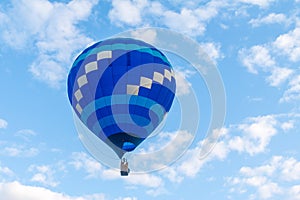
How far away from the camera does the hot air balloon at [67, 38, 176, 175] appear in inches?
1313

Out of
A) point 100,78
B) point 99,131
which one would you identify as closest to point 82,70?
point 100,78

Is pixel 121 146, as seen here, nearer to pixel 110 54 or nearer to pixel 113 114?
pixel 113 114

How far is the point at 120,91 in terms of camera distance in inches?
1315

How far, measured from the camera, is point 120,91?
33406 mm

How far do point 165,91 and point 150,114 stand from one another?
1.86 m

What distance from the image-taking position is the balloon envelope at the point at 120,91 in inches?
1313

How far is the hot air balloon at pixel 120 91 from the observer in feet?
109

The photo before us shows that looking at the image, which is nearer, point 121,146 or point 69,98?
point 121,146

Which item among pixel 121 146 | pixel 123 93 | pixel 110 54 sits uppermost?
pixel 110 54

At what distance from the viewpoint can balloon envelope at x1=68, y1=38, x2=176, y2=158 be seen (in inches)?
1313

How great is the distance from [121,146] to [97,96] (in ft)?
10.8

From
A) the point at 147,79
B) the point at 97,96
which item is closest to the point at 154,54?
the point at 147,79

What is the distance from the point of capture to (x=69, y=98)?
35438mm

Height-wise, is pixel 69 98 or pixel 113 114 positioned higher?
pixel 69 98
